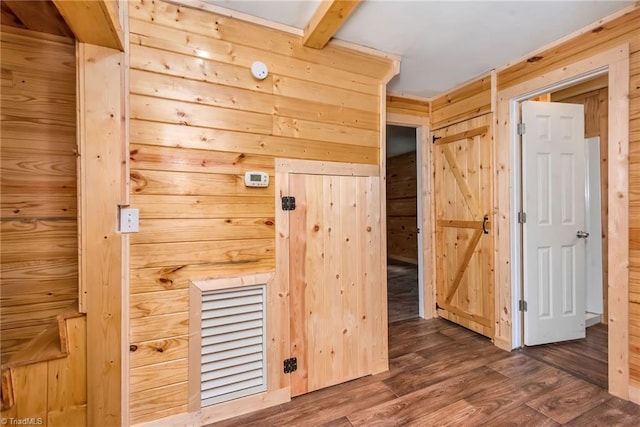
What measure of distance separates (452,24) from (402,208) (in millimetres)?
5594

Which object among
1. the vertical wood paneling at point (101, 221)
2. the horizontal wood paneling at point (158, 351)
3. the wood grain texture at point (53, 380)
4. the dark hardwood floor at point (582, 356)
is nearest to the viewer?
the wood grain texture at point (53, 380)

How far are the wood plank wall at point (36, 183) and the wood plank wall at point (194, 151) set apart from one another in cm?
51

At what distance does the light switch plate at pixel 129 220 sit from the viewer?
Answer: 5.46 feet

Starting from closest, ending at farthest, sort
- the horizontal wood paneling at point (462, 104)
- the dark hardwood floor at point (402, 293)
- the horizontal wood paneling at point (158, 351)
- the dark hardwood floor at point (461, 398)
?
the horizontal wood paneling at point (158, 351), the dark hardwood floor at point (461, 398), the horizontal wood paneling at point (462, 104), the dark hardwood floor at point (402, 293)

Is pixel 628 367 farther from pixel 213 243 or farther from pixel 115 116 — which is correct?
pixel 115 116

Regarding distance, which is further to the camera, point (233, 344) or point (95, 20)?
point (233, 344)

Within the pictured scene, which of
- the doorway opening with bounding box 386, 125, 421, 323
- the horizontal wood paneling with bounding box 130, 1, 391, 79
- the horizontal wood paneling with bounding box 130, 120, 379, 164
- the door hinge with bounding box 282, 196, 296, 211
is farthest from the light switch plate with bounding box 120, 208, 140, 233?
the doorway opening with bounding box 386, 125, 421, 323

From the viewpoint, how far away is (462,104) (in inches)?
126

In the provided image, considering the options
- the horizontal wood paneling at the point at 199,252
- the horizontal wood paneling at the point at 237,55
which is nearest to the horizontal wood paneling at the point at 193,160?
the horizontal wood paneling at the point at 199,252

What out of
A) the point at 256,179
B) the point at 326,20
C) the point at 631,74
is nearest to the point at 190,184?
the point at 256,179

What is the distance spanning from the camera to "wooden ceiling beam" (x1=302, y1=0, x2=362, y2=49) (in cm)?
175

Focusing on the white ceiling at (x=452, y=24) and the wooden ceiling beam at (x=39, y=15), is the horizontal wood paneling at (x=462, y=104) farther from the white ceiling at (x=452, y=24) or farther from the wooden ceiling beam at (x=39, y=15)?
the wooden ceiling beam at (x=39, y=15)

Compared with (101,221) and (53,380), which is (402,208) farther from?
(53,380)

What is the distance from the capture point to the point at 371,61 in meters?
2.40
